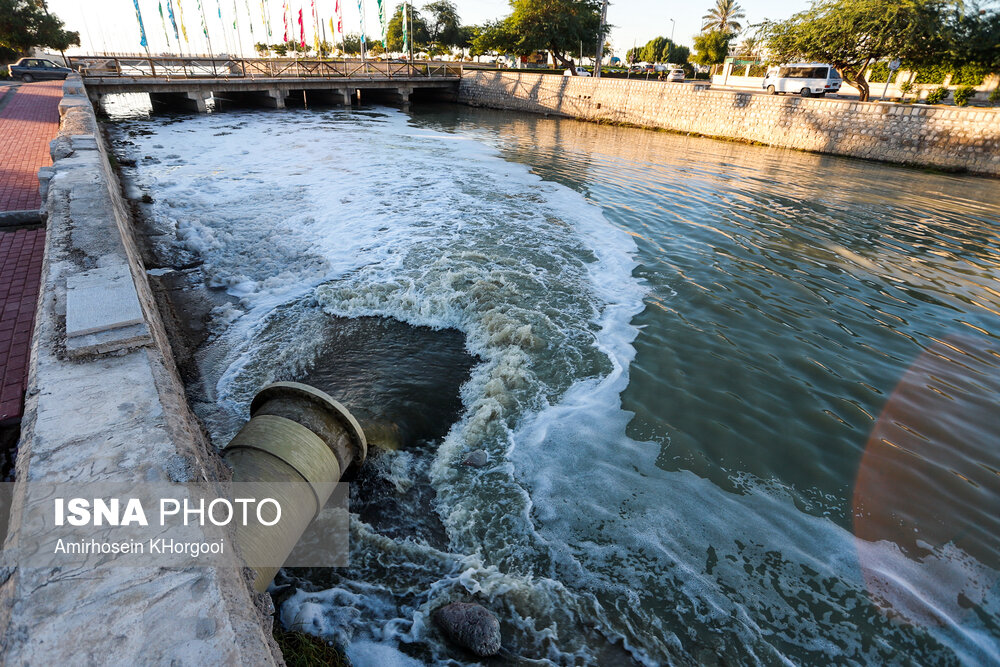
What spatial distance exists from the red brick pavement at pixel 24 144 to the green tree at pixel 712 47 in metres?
67.0

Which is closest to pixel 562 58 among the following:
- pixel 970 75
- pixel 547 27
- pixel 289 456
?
pixel 547 27

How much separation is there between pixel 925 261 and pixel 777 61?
2555 cm

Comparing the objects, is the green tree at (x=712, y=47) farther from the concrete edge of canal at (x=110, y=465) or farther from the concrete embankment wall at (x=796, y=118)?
the concrete edge of canal at (x=110, y=465)

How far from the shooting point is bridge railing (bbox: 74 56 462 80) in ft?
92.2

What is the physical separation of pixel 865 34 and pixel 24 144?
33410mm

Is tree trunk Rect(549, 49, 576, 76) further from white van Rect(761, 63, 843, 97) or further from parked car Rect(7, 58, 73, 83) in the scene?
parked car Rect(7, 58, 73, 83)

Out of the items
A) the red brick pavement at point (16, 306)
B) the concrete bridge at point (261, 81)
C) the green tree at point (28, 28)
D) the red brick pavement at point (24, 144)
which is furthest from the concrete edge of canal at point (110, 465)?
the green tree at point (28, 28)

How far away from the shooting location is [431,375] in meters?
5.66

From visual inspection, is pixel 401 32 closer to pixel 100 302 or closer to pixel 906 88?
pixel 906 88

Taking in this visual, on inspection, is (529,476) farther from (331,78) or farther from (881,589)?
(331,78)

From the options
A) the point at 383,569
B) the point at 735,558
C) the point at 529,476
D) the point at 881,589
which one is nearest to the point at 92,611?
the point at 383,569

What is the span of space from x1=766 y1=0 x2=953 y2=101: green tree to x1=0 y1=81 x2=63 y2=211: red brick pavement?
106ft

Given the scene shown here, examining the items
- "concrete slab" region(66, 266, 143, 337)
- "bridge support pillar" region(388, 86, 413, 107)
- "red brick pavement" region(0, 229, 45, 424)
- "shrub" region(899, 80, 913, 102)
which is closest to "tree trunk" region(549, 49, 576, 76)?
"bridge support pillar" region(388, 86, 413, 107)

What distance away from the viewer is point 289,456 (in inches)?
128
